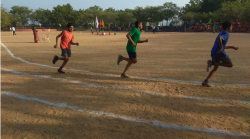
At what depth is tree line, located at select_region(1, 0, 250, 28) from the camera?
161 ft

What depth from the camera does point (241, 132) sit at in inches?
126

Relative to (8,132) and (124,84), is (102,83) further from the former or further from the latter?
(8,132)

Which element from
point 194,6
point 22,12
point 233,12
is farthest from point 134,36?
point 22,12

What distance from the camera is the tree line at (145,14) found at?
161ft

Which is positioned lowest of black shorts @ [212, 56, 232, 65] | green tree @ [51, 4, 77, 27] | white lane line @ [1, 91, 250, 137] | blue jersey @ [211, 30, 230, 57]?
white lane line @ [1, 91, 250, 137]

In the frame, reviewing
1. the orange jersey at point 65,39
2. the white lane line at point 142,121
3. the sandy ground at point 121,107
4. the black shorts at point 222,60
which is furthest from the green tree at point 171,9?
the white lane line at point 142,121

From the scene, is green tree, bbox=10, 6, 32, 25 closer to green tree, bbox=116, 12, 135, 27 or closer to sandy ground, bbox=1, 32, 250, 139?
green tree, bbox=116, 12, 135, 27

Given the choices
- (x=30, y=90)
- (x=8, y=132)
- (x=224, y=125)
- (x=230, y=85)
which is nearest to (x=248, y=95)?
(x=230, y=85)

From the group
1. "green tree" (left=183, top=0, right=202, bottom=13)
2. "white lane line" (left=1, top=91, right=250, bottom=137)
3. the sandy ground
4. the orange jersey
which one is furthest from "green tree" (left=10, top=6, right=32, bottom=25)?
"white lane line" (left=1, top=91, right=250, bottom=137)

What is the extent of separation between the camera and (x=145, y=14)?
7694 cm

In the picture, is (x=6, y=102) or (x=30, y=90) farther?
(x=30, y=90)

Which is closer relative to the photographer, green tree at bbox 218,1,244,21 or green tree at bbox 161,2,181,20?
green tree at bbox 218,1,244,21

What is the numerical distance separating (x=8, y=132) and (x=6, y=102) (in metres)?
1.46

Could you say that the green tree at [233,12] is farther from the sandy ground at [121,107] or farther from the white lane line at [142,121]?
the white lane line at [142,121]
